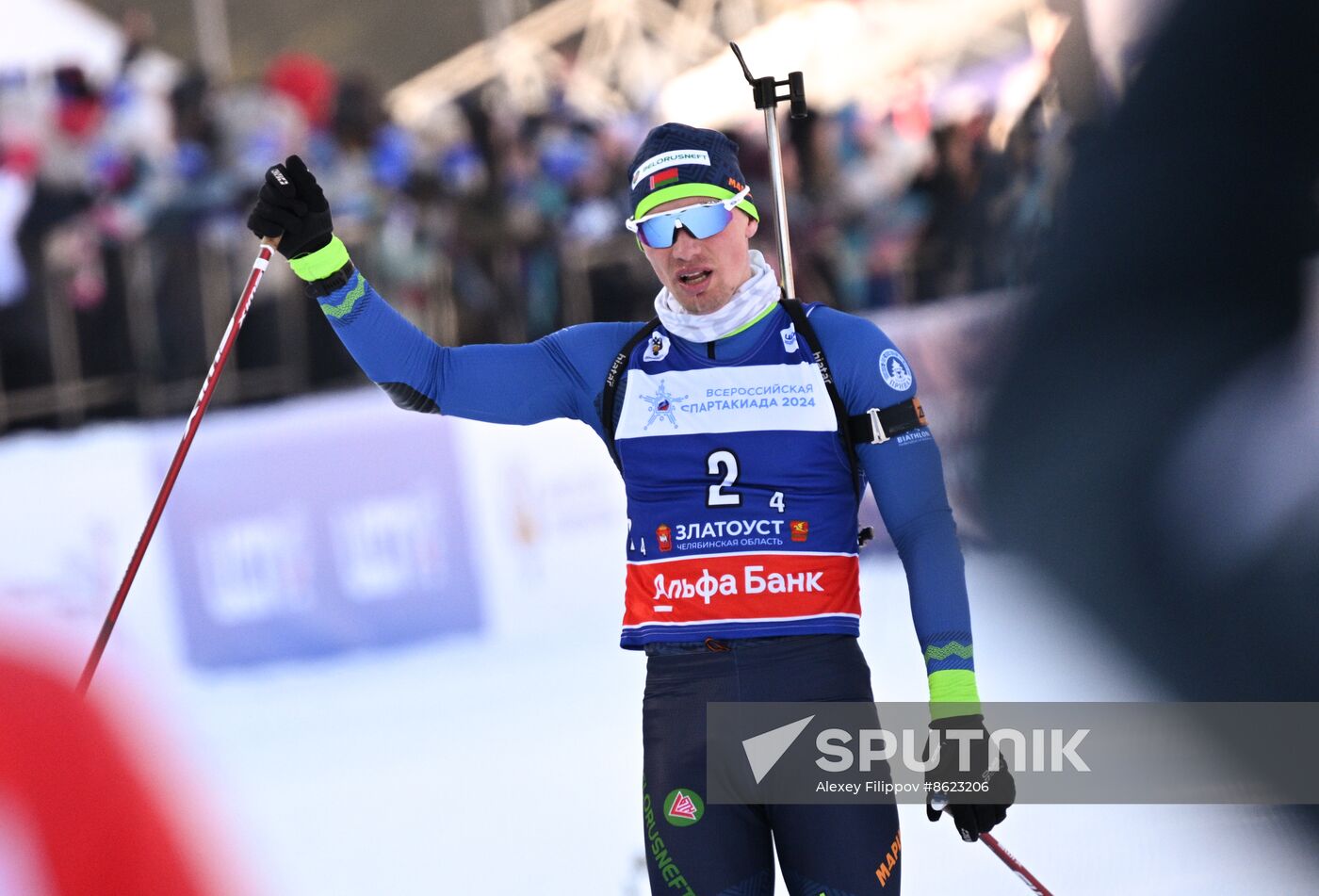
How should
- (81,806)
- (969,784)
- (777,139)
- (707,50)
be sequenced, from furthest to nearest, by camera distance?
1. (707,50)
2. (777,139)
3. (969,784)
4. (81,806)

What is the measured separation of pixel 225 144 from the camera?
7961 millimetres

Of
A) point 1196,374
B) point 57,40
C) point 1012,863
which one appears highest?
point 57,40

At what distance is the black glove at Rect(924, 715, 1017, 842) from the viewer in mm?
2783

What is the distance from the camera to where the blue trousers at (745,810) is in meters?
2.76

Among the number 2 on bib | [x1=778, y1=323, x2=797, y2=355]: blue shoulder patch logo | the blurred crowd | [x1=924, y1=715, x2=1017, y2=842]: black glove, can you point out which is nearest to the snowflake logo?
the number 2 on bib

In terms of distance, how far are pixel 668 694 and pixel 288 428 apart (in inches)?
196

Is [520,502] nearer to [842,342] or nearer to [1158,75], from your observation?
[1158,75]

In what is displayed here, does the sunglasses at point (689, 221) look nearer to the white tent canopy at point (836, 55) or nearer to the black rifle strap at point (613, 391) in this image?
the black rifle strap at point (613, 391)

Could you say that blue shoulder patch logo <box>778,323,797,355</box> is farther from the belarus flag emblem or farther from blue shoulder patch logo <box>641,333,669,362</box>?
the belarus flag emblem

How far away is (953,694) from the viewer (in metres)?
2.85

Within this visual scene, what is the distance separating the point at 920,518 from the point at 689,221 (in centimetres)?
70

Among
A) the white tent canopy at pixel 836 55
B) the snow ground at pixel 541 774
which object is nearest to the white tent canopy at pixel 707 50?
the white tent canopy at pixel 836 55
